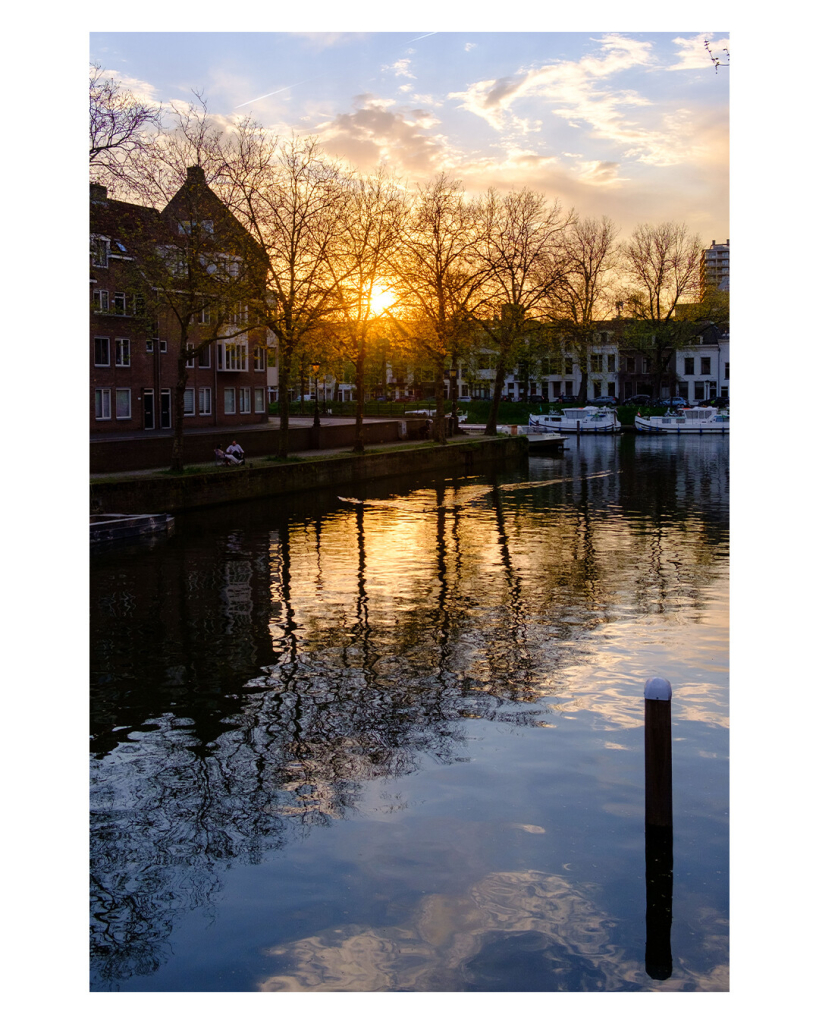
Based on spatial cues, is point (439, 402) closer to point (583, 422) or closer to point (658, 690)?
point (583, 422)

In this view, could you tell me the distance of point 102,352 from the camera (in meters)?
55.1

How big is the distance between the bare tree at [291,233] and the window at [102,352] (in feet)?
56.1

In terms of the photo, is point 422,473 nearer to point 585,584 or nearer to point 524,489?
point 524,489

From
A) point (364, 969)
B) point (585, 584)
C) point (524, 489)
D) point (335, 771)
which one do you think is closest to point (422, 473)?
point (524, 489)

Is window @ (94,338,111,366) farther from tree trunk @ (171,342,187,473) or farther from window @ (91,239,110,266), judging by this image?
window @ (91,239,110,266)

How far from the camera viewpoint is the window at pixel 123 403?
56.3 metres

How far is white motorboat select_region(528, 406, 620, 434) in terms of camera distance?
276ft

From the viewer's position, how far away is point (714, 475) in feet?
147

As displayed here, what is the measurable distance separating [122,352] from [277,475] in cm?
2368

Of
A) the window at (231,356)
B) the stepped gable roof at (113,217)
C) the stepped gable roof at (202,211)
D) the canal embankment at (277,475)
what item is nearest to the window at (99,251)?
the stepped gable roof at (113,217)

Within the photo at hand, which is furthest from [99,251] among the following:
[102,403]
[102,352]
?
[102,403]

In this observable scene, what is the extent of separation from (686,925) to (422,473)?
1600 inches

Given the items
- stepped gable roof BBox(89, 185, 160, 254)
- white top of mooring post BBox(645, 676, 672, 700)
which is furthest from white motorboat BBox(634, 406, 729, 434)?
white top of mooring post BBox(645, 676, 672, 700)

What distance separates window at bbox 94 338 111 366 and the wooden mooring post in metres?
50.7
